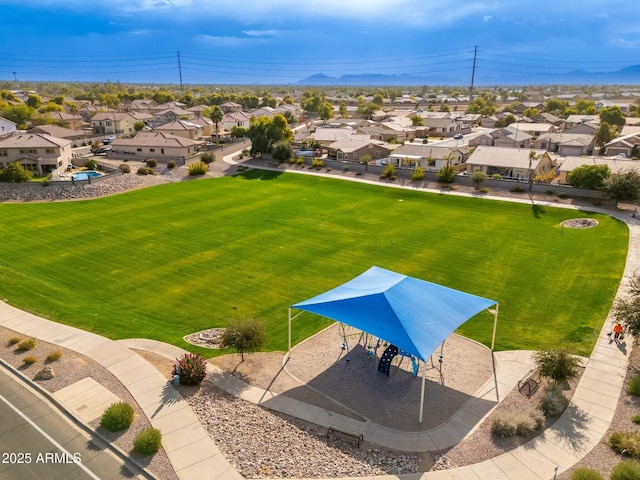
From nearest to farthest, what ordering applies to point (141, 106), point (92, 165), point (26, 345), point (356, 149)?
point (26, 345) < point (92, 165) < point (356, 149) < point (141, 106)

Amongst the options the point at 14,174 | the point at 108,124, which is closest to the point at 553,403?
the point at 14,174

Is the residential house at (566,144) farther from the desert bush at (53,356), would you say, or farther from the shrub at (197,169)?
the desert bush at (53,356)

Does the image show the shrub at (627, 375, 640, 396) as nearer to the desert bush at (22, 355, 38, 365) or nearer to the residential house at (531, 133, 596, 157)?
the desert bush at (22, 355, 38, 365)

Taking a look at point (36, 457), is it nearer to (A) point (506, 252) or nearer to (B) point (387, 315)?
(B) point (387, 315)

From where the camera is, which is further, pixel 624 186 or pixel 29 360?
pixel 624 186

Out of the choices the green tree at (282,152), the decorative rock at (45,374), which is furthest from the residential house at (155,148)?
the decorative rock at (45,374)

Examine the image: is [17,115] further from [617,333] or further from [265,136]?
[617,333]

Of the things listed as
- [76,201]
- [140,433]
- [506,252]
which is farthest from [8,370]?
[76,201]
